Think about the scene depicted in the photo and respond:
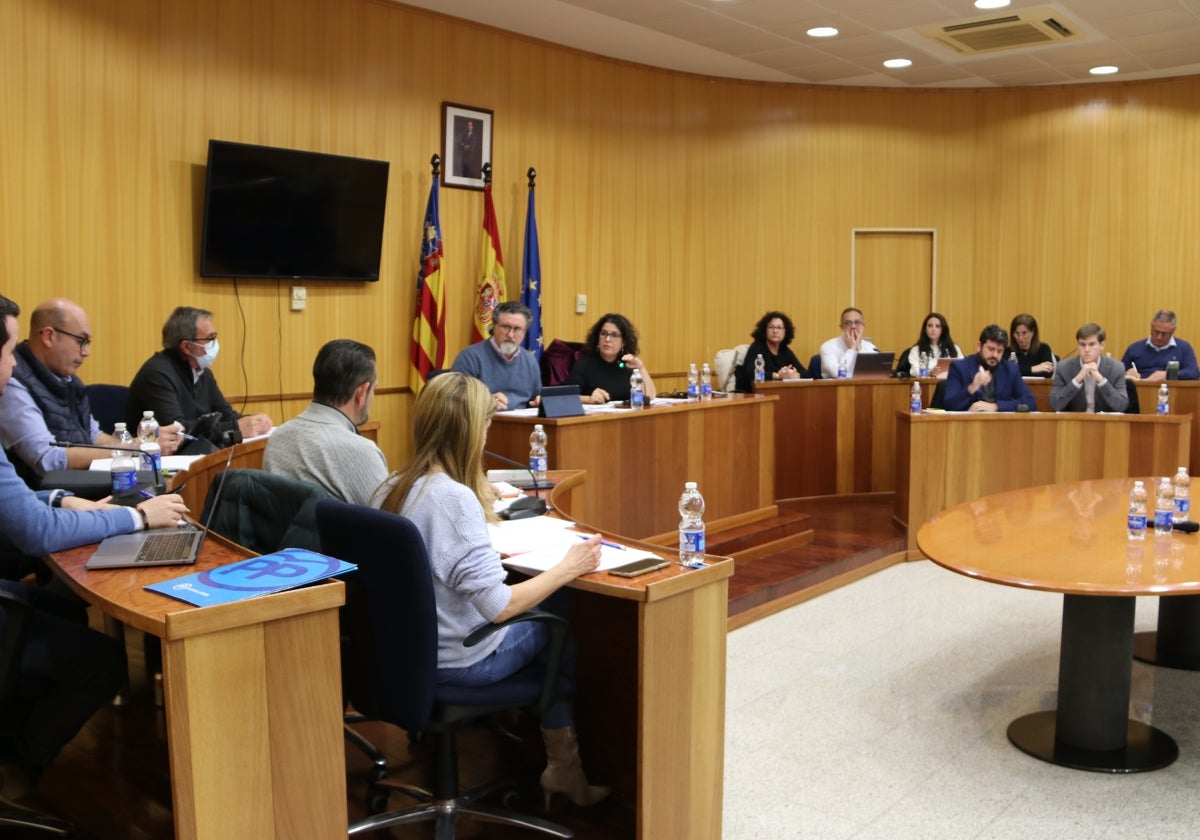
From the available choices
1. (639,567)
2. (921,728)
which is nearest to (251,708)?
(639,567)

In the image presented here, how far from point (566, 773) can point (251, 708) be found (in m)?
1.31

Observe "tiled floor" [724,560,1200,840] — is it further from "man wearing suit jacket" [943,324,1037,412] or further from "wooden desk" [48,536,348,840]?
"man wearing suit jacket" [943,324,1037,412]

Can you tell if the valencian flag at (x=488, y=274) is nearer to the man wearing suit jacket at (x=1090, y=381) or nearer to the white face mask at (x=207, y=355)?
the white face mask at (x=207, y=355)

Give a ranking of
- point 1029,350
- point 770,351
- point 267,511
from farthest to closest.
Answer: point 1029,350, point 770,351, point 267,511

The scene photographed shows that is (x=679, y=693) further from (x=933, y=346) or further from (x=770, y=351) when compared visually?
(x=933, y=346)

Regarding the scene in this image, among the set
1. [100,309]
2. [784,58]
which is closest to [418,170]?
[100,309]

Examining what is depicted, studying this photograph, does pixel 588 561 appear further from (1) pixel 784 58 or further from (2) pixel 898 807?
(1) pixel 784 58

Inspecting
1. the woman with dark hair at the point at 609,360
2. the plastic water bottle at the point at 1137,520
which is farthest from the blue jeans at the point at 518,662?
the woman with dark hair at the point at 609,360

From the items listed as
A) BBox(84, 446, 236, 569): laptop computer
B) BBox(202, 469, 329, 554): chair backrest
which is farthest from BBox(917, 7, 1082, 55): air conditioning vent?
BBox(84, 446, 236, 569): laptop computer

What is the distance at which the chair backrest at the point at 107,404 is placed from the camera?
525 centimetres

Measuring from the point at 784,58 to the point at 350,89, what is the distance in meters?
3.67

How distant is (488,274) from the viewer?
762cm

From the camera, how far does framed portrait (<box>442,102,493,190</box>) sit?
7.43m

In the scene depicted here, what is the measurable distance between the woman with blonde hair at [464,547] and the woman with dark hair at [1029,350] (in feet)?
21.6
